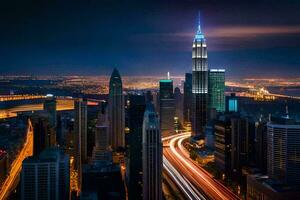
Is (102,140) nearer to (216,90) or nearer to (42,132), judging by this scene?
(42,132)

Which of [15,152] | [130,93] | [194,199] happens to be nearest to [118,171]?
[194,199]

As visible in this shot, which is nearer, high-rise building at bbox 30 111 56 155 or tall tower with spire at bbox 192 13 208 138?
high-rise building at bbox 30 111 56 155

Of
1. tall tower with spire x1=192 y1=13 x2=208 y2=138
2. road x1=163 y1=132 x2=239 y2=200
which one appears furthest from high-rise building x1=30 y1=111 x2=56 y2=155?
tall tower with spire x1=192 y1=13 x2=208 y2=138

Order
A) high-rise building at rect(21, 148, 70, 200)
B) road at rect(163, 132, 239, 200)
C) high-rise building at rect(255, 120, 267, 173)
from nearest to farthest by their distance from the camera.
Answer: high-rise building at rect(21, 148, 70, 200) < road at rect(163, 132, 239, 200) < high-rise building at rect(255, 120, 267, 173)

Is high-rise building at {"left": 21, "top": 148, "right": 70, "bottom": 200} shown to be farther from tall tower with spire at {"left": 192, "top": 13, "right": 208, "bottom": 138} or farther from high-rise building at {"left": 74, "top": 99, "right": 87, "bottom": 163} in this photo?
tall tower with spire at {"left": 192, "top": 13, "right": 208, "bottom": 138}

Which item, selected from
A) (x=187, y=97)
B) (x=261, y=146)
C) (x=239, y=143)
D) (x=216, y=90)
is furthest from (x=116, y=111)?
(x=216, y=90)

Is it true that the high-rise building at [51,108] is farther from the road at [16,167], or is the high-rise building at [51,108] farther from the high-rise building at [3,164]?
the high-rise building at [3,164]
